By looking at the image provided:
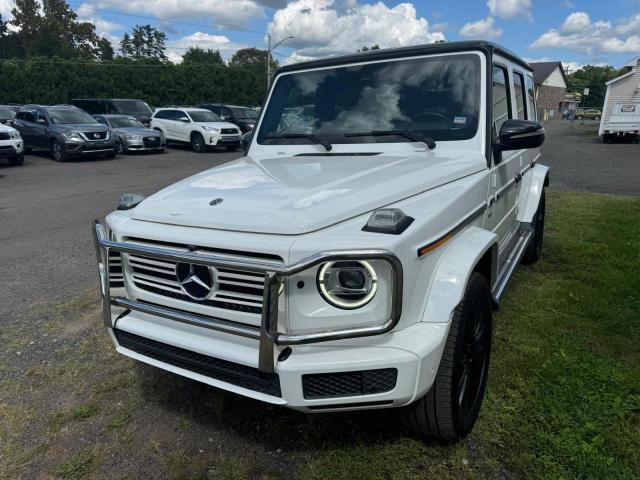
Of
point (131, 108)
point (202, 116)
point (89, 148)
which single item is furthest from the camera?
point (131, 108)

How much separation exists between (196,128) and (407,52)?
17.0m

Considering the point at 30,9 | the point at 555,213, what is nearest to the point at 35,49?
the point at 30,9

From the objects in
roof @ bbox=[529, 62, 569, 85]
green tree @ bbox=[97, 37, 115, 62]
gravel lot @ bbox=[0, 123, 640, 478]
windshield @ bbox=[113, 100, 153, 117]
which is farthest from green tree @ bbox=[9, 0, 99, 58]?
gravel lot @ bbox=[0, 123, 640, 478]

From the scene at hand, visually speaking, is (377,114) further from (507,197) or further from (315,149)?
(507,197)

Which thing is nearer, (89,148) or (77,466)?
(77,466)

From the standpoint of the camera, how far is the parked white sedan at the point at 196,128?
62.3 ft

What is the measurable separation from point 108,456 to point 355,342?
5.07 feet

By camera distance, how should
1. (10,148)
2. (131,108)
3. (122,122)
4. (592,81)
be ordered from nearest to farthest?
1. (10,148)
2. (122,122)
3. (131,108)
4. (592,81)

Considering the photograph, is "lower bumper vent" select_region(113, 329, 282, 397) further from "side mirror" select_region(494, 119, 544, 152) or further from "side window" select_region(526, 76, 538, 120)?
"side window" select_region(526, 76, 538, 120)

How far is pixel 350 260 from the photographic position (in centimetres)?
193

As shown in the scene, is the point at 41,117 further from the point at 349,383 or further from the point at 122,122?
the point at 349,383

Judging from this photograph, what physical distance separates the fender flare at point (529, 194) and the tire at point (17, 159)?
14821 mm

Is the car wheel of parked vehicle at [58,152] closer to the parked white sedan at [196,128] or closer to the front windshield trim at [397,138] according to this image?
the parked white sedan at [196,128]

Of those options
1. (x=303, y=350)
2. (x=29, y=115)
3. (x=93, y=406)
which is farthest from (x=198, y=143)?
(x=303, y=350)
